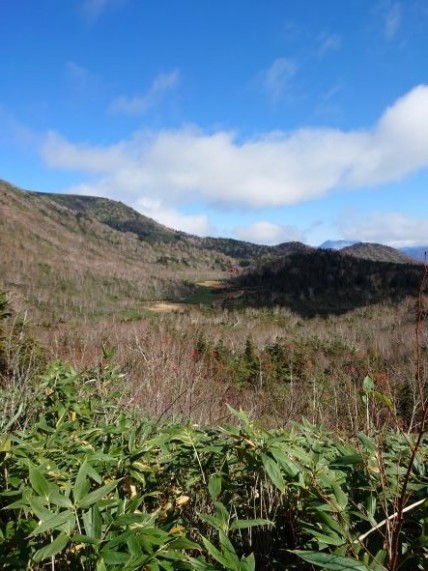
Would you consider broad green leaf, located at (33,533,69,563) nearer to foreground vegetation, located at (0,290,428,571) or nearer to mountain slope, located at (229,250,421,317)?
foreground vegetation, located at (0,290,428,571)

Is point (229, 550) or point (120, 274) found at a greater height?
point (120, 274)

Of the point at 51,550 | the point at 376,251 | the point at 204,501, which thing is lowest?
the point at 204,501

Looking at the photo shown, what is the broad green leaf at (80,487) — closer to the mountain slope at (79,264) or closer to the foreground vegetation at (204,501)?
the foreground vegetation at (204,501)

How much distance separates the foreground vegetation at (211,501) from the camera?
1.10 meters

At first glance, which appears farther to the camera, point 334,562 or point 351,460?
point 351,460

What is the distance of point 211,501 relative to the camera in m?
1.62

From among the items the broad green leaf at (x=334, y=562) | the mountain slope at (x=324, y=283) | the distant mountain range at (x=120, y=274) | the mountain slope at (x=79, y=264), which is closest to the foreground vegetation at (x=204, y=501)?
the broad green leaf at (x=334, y=562)

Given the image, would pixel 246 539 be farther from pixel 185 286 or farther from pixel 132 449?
pixel 185 286

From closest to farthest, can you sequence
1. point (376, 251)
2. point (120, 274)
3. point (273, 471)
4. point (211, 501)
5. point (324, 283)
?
point (273, 471)
point (211, 501)
point (324, 283)
point (120, 274)
point (376, 251)

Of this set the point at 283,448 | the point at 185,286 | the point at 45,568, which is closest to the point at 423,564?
the point at 283,448

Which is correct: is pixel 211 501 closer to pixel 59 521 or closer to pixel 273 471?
pixel 273 471

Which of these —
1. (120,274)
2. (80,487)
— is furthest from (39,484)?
(120,274)

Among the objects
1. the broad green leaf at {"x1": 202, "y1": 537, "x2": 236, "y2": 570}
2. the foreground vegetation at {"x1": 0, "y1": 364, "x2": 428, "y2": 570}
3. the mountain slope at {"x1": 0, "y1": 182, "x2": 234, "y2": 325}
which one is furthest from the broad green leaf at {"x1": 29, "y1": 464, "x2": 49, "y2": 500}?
the mountain slope at {"x1": 0, "y1": 182, "x2": 234, "y2": 325}

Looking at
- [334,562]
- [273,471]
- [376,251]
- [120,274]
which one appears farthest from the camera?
[376,251]
